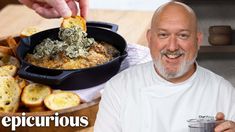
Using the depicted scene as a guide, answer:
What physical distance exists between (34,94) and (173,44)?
15.2 inches

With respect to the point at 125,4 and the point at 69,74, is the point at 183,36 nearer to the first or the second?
the point at 69,74

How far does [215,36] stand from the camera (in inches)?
89.4

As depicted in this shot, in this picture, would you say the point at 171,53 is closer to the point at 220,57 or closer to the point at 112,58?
the point at 112,58

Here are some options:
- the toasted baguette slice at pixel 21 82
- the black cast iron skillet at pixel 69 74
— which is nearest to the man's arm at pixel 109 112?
the black cast iron skillet at pixel 69 74

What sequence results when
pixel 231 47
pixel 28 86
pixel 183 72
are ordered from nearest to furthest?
pixel 183 72 → pixel 28 86 → pixel 231 47

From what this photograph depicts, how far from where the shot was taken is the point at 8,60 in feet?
5.16

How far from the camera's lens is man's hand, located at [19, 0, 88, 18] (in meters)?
1.62

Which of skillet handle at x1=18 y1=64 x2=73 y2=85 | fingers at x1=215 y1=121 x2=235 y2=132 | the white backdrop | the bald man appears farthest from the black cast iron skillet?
the white backdrop

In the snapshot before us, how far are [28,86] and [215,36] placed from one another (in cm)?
109

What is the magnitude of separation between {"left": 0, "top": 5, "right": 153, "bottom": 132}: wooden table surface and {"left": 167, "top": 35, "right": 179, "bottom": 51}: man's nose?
28.8 inches

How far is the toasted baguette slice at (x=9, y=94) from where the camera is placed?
4.34ft

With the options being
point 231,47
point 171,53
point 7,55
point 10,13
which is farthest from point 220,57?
point 171,53

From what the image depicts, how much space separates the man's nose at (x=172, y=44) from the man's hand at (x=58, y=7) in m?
0.53

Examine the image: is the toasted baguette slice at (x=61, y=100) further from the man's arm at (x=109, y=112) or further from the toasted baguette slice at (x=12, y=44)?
the toasted baguette slice at (x=12, y=44)
